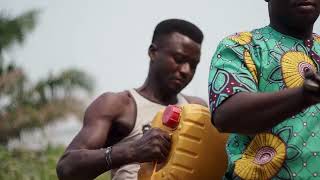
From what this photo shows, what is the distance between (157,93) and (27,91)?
10939mm

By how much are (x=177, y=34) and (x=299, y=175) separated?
74.9 inches

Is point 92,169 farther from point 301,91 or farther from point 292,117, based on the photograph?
point 301,91

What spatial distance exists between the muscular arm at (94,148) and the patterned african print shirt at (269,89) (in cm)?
76

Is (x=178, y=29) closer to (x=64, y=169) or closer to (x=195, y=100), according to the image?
(x=195, y=100)

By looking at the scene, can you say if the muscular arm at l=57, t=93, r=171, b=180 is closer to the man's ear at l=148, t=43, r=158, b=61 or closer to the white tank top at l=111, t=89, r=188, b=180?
the white tank top at l=111, t=89, r=188, b=180

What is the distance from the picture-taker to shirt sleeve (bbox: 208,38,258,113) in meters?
1.79

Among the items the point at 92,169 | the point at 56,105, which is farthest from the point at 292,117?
the point at 56,105

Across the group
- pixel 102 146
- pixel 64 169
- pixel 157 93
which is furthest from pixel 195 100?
pixel 64 169

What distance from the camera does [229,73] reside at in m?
1.83

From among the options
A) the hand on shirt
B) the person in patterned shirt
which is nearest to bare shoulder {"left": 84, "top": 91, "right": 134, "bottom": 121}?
the person in patterned shirt

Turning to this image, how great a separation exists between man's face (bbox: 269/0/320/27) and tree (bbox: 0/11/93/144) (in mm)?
11509

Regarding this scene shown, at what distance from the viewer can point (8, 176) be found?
7332 millimetres

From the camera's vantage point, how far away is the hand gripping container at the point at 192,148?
2146 mm

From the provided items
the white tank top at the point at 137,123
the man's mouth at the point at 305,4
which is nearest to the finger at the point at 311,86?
the man's mouth at the point at 305,4
